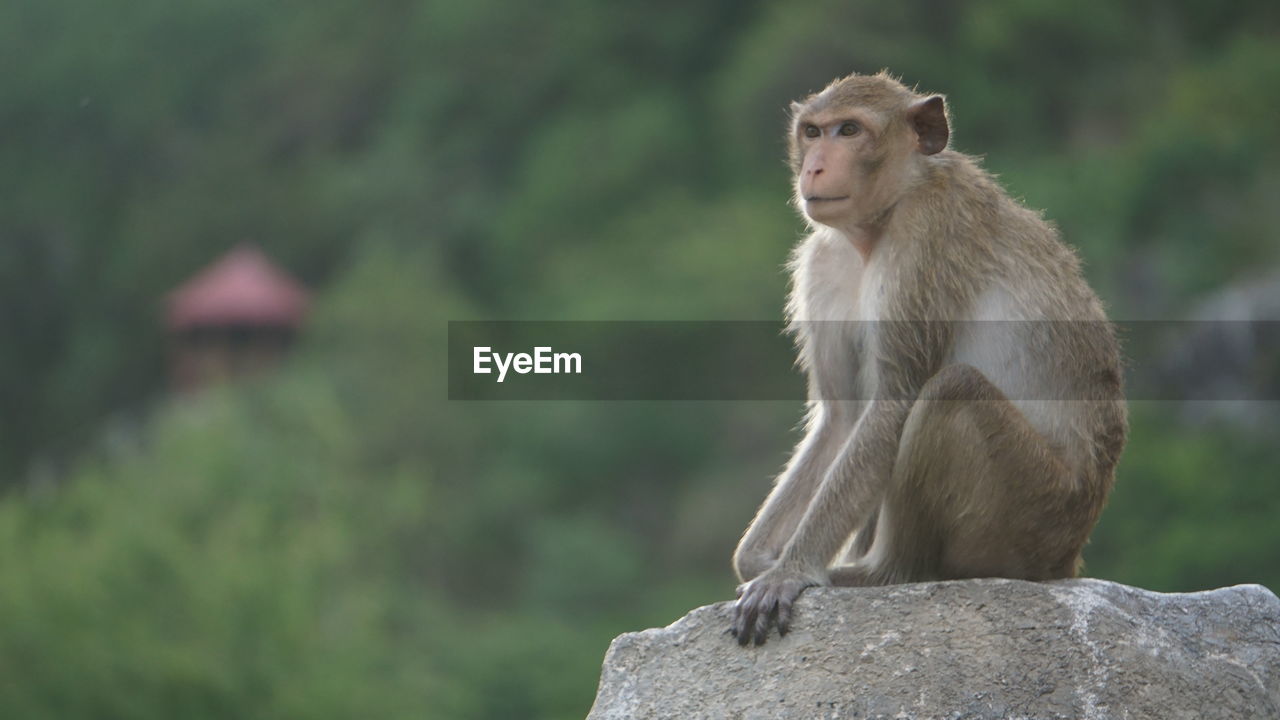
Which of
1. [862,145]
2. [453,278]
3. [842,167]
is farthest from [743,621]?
[453,278]

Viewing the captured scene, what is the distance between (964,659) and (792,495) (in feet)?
3.36

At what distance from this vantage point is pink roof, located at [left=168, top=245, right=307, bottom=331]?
190 ft

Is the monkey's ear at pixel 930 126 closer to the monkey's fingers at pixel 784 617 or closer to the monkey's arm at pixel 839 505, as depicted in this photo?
the monkey's arm at pixel 839 505

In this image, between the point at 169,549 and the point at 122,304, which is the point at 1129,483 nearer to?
the point at 169,549

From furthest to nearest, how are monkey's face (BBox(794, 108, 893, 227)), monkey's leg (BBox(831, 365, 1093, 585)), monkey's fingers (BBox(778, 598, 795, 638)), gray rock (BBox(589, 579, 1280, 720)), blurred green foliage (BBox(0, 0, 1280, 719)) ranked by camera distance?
blurred green foliage (BBox(0, 0, 1280, 719)), monkey's face (BBox(794, 108, 893, 227)), monkey's leg (BBox(831, 365, 1093, 585)), monkey's fingers (BBox(778, 598, 795, 638)), gray rock (BBox(589, 579, 1280, 720))

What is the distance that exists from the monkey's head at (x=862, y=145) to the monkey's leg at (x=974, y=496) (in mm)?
654

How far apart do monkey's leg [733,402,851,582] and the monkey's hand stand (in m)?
0.36

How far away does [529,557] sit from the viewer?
1961 inches

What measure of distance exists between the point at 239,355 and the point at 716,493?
22023 millimetres

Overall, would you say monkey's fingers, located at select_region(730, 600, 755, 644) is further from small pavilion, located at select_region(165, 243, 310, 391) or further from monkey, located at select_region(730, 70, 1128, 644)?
small pavilion, located at select_region(165, 243, 310, 391)

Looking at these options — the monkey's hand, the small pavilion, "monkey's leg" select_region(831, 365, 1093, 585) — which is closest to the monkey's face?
"monkey's leg" select_region(831, 365, 1093, 585)

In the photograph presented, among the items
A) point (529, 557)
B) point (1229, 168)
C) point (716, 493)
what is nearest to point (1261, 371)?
point (1229, 168)

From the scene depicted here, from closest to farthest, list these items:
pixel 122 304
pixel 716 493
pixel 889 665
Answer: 1. pixel 889 665
2. pixel 716 493
3. pixel 122 304

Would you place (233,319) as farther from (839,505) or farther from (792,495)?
(839,505)
